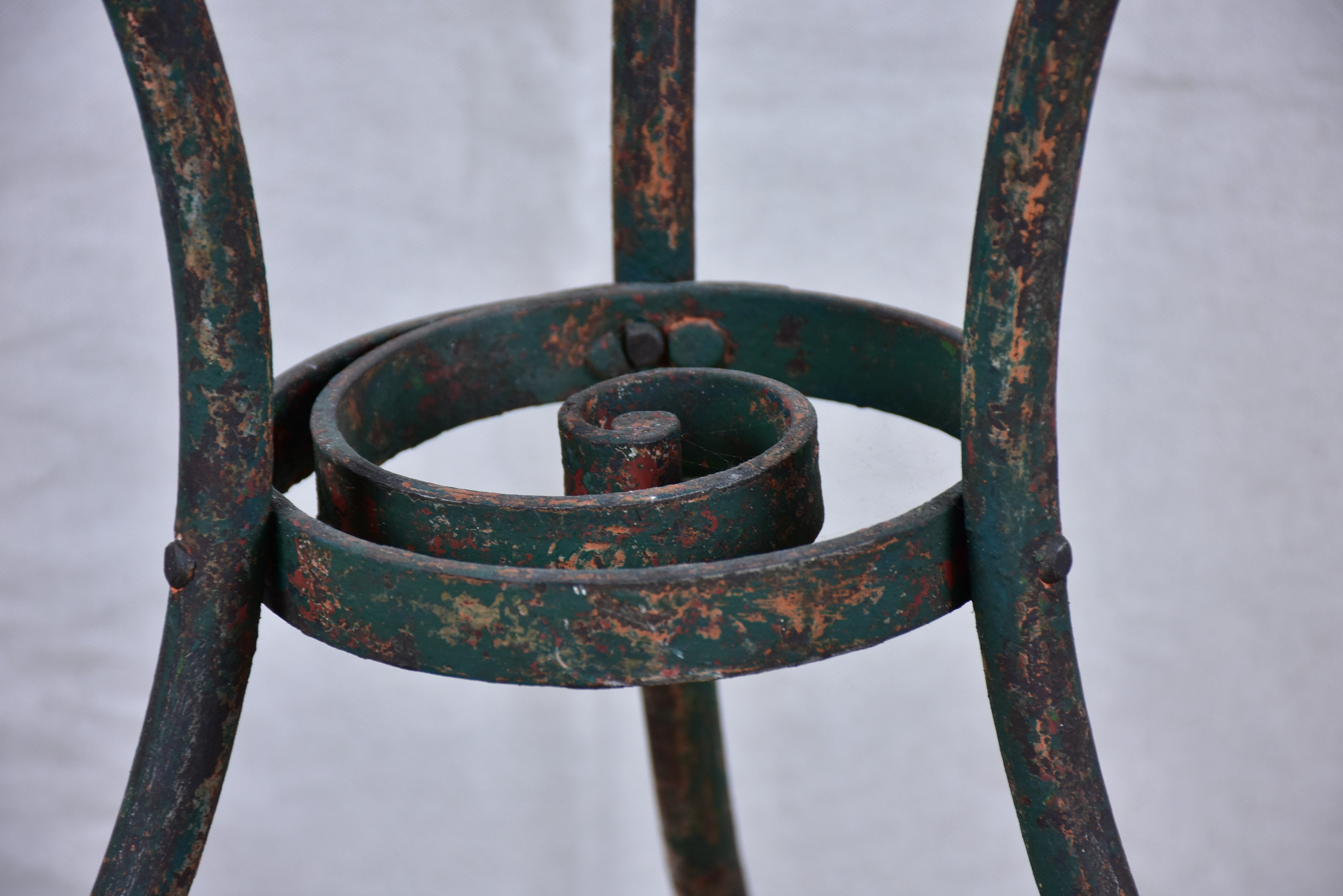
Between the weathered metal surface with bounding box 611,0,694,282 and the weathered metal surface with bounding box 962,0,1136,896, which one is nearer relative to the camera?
the weathered metal surface with bounding box 962,0,1136,896

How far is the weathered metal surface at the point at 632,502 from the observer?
0.80 m

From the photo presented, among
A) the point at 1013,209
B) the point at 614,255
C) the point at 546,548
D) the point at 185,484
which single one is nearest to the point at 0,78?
the point at 614,255

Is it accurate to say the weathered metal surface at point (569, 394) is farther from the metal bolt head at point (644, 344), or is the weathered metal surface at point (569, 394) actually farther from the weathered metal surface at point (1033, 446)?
the weathered metal surface at point (1033, 446)

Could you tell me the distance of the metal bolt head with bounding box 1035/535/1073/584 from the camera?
2.55 ft

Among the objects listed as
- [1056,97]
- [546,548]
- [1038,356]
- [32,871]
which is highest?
[1056,97]

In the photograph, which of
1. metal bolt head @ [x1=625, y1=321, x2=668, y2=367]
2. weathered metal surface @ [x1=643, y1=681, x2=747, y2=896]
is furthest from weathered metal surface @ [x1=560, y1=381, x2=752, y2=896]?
metal bolt head @ [x1=625, y1=321, x2=668, y2=367]

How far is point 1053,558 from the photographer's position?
78 cm

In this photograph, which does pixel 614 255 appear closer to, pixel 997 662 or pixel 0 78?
pixel 997 662

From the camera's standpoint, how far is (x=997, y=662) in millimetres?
804

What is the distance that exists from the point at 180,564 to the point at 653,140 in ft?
1.55

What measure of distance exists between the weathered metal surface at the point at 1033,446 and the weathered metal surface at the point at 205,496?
36 centimetres

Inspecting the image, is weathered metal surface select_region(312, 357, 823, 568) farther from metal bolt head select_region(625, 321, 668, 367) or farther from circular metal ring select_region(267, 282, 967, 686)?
metal bolt head select_region(625, 321, 668, 367)

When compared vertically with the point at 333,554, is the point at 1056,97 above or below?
above

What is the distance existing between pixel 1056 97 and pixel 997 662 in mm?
284
